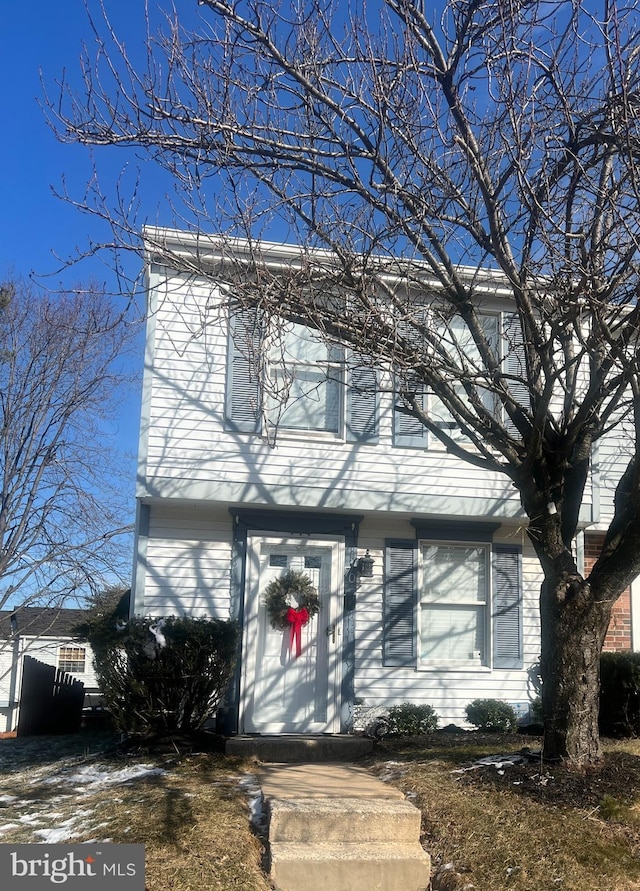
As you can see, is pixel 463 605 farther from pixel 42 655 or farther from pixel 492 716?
pixel 42 655

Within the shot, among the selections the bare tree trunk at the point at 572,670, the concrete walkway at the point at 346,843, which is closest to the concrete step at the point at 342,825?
the concrete walkway at the point at 346,843

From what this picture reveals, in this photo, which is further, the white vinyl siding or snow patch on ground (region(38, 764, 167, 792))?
the white vinyl siding

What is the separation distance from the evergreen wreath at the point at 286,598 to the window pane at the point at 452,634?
145 cm

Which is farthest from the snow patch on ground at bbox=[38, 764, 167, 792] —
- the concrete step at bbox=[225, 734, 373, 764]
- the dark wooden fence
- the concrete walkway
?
the dark wooden fence

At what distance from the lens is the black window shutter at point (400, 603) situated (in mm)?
9922

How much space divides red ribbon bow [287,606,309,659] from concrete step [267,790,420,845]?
398 centimetres

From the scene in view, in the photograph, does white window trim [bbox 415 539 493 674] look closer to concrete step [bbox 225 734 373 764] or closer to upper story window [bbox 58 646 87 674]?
concrete step [bbox 225 734 373 764]

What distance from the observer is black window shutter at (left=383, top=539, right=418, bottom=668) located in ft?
32.6

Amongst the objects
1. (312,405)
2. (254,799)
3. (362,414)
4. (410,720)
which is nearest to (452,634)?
(410,720)

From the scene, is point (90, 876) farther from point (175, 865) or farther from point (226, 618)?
point (226, 618)

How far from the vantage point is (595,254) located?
613 centimetres

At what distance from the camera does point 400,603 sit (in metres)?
10.1

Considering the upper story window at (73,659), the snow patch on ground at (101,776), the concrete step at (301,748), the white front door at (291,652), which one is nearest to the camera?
the snow patch on ground at (101,776)

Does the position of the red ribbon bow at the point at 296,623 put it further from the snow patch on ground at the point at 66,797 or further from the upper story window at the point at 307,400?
the snow patch on ground at the point at 66,797
